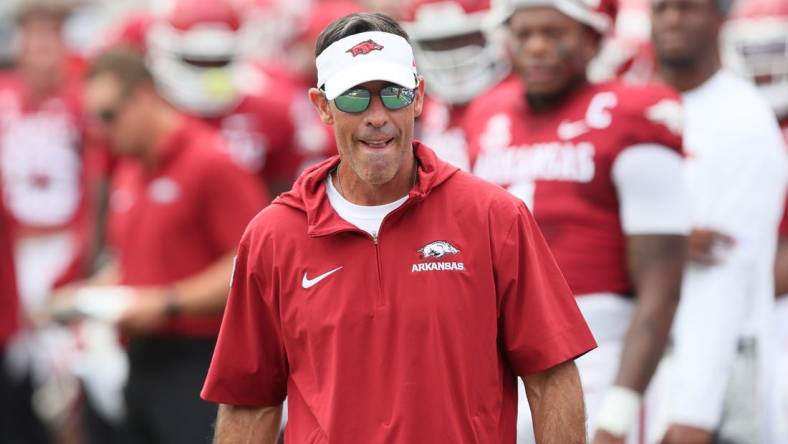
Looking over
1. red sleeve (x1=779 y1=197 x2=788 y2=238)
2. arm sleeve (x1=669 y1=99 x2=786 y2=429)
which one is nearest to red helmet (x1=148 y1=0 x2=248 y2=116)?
red sleeve (x1=779 y1=197 x2=788 y2=238)

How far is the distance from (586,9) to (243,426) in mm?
2375

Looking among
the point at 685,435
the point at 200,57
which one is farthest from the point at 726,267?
the point at 200,57

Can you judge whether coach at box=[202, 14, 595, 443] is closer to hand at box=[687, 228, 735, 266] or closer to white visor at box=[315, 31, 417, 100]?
white visor at box=[315, 31, 417, 100]

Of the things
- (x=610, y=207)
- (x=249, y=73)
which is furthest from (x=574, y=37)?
(x=249, y=73)

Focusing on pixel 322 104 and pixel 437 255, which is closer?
pixel 437 255

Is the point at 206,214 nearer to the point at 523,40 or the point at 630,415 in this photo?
the point at 523,40

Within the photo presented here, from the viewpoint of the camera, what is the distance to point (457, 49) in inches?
377

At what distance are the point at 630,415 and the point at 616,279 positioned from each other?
0.52 meters

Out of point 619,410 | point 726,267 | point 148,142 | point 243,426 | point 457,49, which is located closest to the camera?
point 243,426

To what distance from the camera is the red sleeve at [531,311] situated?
4.91m

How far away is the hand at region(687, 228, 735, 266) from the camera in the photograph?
23.8 ft

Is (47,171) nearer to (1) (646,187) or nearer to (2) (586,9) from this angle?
(2) (586,9)

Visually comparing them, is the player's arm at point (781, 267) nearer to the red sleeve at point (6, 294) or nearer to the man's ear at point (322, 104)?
the man's ear at point (322, 104)

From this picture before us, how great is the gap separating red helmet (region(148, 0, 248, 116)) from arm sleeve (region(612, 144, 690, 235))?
4736 mm
